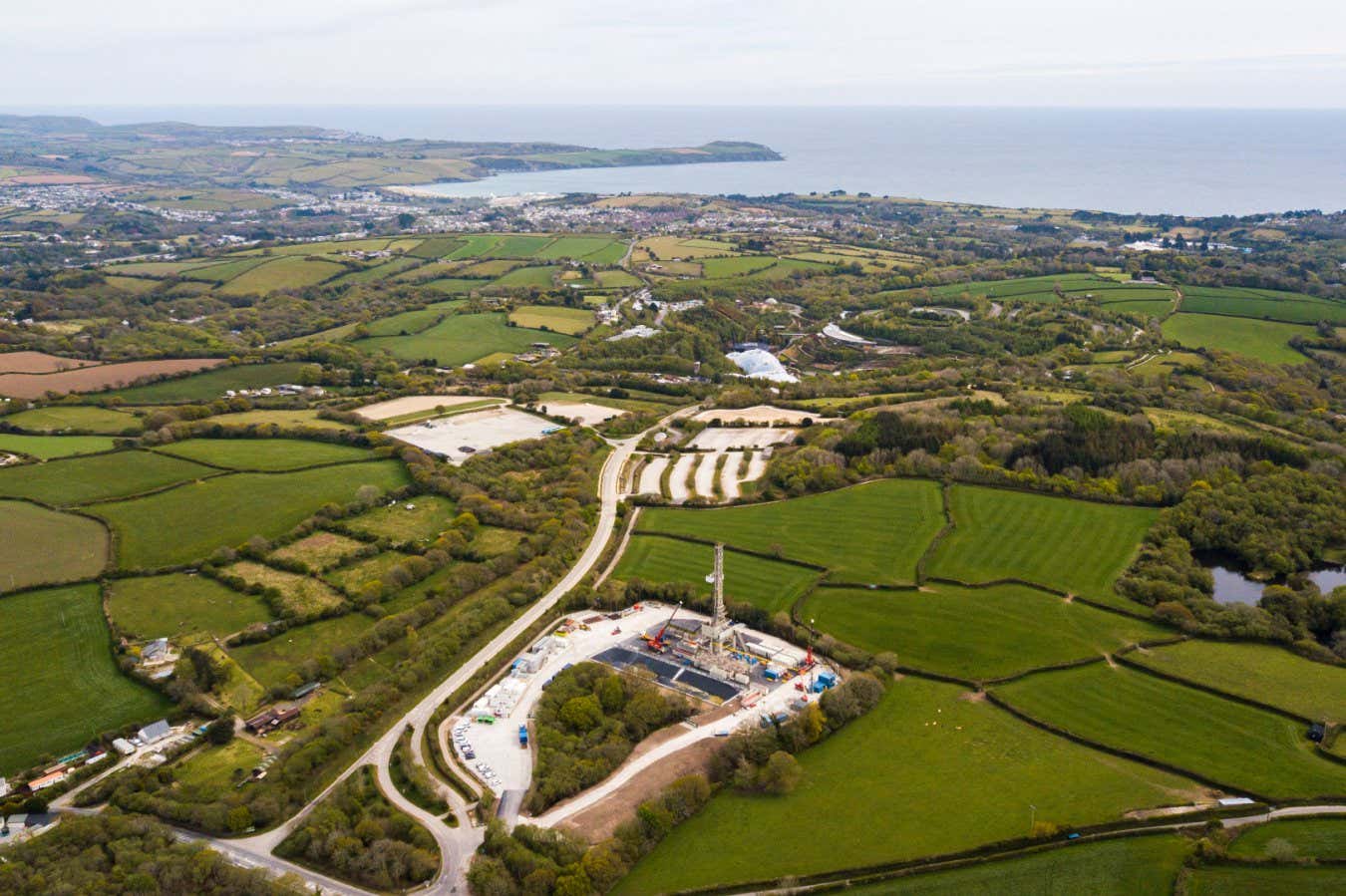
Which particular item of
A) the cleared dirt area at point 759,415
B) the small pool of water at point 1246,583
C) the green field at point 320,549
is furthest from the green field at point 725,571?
the cleared dirt area at point 759,415

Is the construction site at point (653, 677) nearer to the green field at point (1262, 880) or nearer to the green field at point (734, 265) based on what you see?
the green field at point (1262, 880)

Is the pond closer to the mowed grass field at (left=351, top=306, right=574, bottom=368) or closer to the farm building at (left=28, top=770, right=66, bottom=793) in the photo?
the farm building at (left=28, top=770, right=66, bottom=793)

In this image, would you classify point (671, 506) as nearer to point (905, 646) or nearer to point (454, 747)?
point (905, 646)

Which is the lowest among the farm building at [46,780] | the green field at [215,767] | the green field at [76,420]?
the farm building at [46,780]

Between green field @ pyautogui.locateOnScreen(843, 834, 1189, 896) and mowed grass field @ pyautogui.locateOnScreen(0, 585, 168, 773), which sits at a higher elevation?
green field @ pyautogui.locateOnScreen(843, 834, 1189, 896)

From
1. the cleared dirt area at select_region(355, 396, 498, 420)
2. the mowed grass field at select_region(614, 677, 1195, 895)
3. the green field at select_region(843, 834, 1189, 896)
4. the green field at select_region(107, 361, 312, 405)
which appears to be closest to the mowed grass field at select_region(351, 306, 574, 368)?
the green field at select_region(107, 361, 312, 405)

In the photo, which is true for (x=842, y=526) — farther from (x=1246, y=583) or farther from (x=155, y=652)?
(x=155, y=652)
